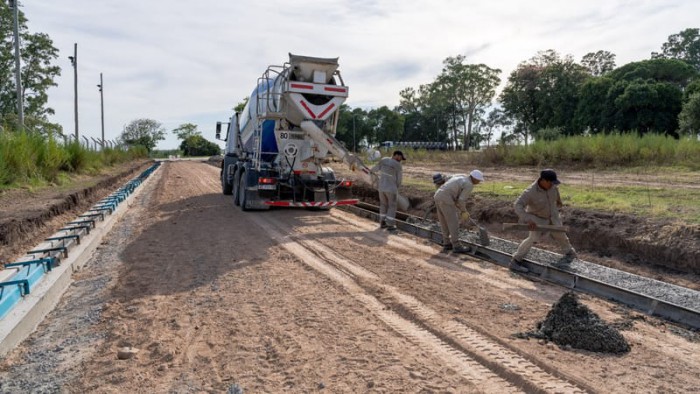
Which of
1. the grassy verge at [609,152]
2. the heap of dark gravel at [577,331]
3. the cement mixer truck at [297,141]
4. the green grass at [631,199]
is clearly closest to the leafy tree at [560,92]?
the grassy verge at [609,152]

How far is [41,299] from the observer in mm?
5203

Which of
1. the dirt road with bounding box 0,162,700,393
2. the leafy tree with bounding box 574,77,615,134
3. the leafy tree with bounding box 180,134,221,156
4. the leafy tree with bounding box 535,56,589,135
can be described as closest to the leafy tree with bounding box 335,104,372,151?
the leafy tree with bounding box 180,134,221,156

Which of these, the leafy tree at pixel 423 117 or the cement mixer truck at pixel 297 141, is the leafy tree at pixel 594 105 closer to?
the leafy tree at pixel 423 117

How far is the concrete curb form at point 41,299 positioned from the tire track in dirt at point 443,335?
3210 millimetres

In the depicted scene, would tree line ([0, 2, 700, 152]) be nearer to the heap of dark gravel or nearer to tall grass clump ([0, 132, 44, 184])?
tall grass clump ([0, 132, 44, 184])

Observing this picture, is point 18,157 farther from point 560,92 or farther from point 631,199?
point 560,92

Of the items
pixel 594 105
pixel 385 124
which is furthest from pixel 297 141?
pixel 385 124

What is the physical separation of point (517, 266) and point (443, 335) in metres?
2.94

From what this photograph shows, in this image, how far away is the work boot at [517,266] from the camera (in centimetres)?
689

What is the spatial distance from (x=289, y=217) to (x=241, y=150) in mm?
4204

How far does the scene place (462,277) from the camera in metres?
6.61

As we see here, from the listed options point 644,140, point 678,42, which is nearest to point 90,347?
point 644,140

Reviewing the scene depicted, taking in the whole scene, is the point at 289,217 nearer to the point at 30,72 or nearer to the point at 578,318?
the point at 578,318

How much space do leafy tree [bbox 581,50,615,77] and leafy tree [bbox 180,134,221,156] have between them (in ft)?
178
